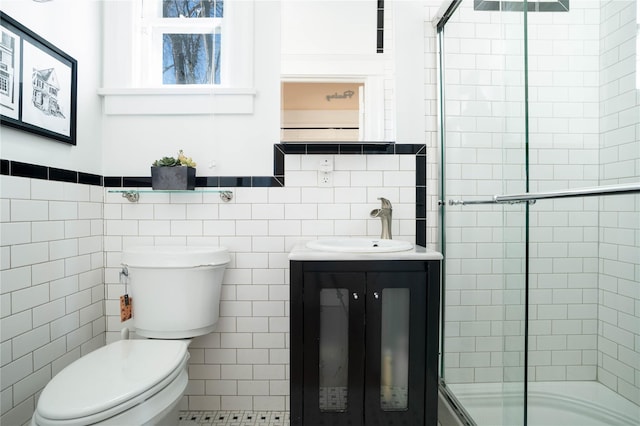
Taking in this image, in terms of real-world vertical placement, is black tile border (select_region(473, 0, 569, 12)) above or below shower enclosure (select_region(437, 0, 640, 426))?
above

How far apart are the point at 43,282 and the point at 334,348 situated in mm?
1226

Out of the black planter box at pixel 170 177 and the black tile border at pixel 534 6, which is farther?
the black planter box at pixel 170 177

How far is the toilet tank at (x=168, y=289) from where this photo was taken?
63.6 inches

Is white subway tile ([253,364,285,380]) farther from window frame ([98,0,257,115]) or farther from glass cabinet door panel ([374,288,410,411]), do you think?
window frame ([98,0,257,115])

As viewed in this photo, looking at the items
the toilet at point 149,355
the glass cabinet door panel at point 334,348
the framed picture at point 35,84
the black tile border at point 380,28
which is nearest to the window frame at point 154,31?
the framed picture at point 35,84

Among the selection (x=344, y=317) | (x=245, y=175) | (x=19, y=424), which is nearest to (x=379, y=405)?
(x=344, y=317)

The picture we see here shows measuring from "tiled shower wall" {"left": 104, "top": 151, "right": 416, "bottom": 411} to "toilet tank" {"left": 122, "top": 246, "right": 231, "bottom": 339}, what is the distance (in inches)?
10.0

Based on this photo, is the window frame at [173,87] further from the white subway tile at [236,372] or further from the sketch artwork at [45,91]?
the white subway tile at [236,372]

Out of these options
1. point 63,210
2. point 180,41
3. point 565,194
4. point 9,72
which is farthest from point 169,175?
point 565,194

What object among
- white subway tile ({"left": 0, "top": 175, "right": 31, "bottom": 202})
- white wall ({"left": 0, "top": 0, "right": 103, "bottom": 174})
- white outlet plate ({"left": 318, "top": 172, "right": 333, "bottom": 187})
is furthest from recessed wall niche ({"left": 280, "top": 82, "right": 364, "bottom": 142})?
white subway tile ({"left": 0, "top": 175, "right": 31, "bottom": 202})

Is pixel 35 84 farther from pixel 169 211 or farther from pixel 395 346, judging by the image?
pixel 395 346

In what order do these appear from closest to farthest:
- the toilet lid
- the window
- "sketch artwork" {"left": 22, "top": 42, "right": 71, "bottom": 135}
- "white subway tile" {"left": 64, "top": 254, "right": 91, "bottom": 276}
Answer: the toilet lid
"sketch artwork" {"left": 22, "top": 42, "right": 71, "bottom": 135}
"white subway tile" {"left": 64, "top": 254, "right": 91, "bottom": 276}
the window

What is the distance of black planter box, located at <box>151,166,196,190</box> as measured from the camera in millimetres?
1765

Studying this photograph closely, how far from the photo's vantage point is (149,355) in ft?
4.35
